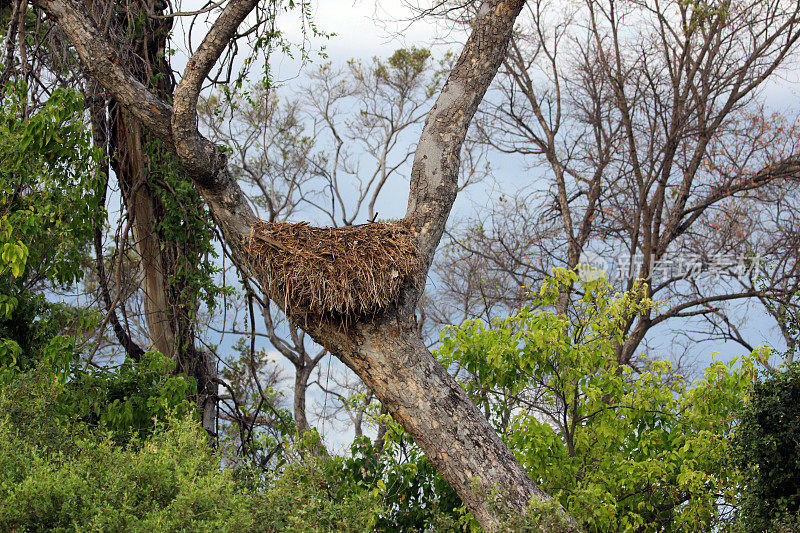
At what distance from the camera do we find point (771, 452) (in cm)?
458

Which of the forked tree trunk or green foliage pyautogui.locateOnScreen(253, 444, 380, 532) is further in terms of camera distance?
the forked tree trunk

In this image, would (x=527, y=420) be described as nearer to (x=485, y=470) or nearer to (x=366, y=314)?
(x=485, y=470)

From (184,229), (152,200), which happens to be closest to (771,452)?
(184,229)

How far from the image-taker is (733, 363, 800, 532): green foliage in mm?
4555

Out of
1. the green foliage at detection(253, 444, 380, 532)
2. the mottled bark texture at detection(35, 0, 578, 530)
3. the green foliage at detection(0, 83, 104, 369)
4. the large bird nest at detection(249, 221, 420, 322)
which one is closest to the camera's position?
the green foliage at detection(253, 444, 380, 532)

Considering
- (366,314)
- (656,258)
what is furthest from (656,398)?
(656,258)

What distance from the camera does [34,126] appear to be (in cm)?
506

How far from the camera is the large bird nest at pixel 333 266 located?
14.1 ft

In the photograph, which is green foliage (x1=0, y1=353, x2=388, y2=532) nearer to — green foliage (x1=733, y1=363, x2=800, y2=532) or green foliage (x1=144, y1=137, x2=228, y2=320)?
green foliage (x1=144, y1=137, x2=228, y2=320)

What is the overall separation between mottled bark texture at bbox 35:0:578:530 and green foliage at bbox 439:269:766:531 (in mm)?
881

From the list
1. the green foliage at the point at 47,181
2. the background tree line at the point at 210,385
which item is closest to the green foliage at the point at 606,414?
the background tree line at the point at 210,385

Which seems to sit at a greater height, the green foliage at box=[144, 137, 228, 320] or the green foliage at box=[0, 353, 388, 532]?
the green foliage at box=[144, 137, 228, 320]

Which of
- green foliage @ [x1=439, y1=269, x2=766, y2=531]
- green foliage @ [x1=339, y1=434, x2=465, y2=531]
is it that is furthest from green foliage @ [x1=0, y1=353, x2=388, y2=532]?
green foliage @ [x1=439, y1=269, x2=766, y2=531]

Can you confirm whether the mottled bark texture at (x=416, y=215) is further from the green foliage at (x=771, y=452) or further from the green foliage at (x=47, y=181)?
the green foliage at (x=771, y=452)
